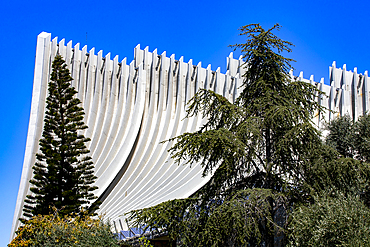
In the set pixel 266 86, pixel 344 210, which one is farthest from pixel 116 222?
pixel 344 210

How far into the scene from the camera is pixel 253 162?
1027 cm

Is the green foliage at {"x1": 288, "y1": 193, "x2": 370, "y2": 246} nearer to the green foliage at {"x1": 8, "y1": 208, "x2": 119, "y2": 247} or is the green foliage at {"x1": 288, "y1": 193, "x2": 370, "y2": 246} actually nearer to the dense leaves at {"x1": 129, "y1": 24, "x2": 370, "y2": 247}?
the dense leaves at {"x1": 129, "y1": 24, "x2": 370, "y2": 247}

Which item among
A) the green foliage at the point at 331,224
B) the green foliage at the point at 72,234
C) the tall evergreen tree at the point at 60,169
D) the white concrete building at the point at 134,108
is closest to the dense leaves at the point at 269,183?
the green foliage at the point at 331,224

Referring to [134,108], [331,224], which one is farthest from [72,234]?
[134,108]

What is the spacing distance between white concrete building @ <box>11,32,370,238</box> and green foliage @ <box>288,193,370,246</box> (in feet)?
38.4

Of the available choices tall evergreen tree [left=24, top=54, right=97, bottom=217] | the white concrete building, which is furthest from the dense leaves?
the white concrete building

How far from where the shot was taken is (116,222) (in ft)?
64.3

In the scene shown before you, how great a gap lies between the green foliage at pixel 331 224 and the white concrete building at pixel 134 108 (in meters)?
11.7

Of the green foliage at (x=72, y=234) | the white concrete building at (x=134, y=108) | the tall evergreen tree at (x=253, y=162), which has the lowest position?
the green foliage at (x=72, y=234)

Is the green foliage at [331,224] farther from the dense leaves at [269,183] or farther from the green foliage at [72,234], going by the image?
the green foliage at [72,234]

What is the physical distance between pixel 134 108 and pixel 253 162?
15.3m

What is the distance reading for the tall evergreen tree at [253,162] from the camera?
9461 mm

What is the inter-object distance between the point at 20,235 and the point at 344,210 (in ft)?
35.5

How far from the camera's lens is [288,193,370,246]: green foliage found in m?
8.25
